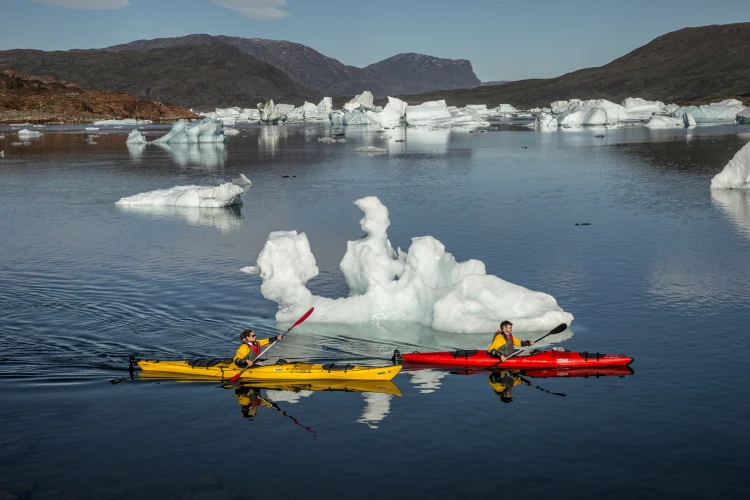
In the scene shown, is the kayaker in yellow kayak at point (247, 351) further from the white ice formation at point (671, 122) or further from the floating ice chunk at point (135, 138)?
the white ice formation at point (671, 122)

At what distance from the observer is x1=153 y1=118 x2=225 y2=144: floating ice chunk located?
11619 centimetres

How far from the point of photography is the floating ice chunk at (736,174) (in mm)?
56688

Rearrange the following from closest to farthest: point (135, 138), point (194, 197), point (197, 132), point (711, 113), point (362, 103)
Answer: point (194, 197) → point (135, 138) → point (197, 132) → point (711, 113) → point (362, 103)

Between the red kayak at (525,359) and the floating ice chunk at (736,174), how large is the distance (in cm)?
3823

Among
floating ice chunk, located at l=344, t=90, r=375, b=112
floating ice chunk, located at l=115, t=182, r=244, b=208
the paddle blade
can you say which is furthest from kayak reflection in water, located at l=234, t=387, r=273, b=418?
floating ice chunk, located at l=344, t=90, r=375, b=112

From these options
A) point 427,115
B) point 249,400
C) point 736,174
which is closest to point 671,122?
point 427,115

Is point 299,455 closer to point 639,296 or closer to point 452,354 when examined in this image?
point 452,354

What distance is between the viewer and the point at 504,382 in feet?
78.4

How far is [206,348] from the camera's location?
26922 millimetres

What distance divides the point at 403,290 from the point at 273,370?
6873 millimetres

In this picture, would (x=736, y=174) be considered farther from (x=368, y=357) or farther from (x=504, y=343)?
(x=368, y=357)

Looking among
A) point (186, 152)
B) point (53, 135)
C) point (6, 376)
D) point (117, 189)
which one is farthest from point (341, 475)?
point (53, 135)

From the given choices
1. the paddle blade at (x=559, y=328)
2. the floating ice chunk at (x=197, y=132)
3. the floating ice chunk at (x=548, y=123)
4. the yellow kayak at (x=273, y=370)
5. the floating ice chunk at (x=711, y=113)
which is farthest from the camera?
the floating ice chunk at (x=711, y=113)

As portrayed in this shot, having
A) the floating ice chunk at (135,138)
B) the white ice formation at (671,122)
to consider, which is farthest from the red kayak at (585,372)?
the white ice formation at (671,122)
